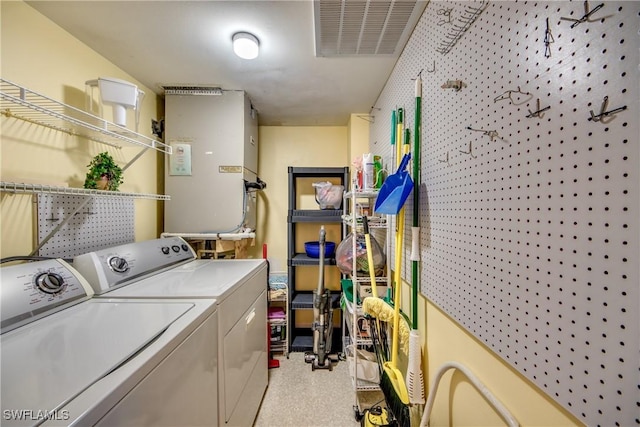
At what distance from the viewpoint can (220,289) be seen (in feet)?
3.63

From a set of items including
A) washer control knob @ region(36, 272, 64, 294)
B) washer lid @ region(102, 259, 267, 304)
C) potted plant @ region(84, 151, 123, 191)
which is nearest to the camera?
washer control knob @ region(36, 272, 64, 294)

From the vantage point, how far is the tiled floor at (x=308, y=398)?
1571mm

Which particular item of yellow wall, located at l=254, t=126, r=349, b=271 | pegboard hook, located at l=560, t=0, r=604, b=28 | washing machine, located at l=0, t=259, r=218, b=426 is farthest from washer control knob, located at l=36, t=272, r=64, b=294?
yellow wall, located at l=254, t=126, r=349, b=271

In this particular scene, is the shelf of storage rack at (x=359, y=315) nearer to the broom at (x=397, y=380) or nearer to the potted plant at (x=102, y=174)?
the broom at (x=397, y=380)

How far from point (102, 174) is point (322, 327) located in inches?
74.0

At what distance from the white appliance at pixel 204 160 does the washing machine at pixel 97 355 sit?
100cm

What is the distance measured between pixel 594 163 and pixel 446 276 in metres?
0.63

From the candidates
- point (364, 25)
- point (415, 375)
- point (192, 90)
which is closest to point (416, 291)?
point (415, 375)

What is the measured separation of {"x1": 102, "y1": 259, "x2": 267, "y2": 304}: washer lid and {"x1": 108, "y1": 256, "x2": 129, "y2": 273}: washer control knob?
0.09m

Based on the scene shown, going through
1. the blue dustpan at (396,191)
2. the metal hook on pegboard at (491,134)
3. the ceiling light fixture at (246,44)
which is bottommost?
the blue dustpan at (396,191)

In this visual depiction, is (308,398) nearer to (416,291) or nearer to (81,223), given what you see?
(416,291)

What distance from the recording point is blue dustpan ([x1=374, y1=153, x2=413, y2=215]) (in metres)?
1.17

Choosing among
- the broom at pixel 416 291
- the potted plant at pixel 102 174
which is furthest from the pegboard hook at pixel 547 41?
the potted plant at pixel 102 174

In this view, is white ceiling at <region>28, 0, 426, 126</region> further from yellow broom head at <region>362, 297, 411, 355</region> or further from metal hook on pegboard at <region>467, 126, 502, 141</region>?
yellow broom head at <region>362, 297, 411, 355</region>
